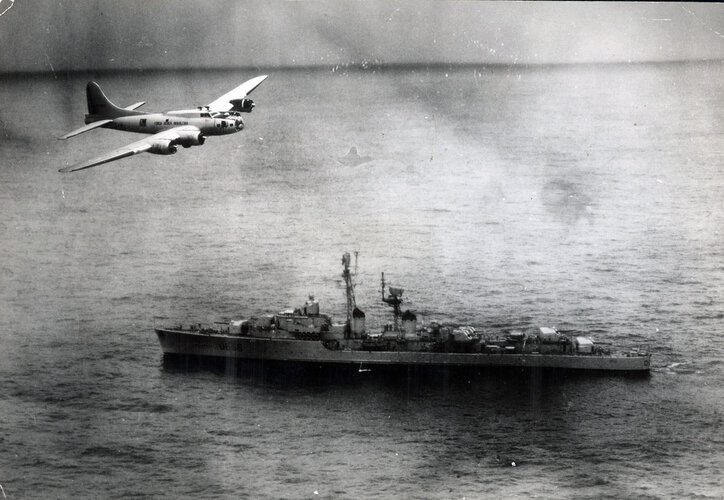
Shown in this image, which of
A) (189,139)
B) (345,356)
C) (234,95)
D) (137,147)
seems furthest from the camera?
(345,356)

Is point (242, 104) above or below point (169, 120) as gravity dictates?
above

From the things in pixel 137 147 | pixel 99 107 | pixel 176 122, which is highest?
pixel 99 107

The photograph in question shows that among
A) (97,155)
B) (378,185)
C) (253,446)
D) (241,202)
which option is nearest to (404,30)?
(378,185)

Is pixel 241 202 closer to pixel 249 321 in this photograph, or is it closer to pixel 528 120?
pixel 249 321

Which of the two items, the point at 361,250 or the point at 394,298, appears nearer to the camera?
the point at 361,250

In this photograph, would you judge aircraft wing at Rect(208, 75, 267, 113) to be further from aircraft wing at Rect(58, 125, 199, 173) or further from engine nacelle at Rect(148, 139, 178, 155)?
engine nacelle at Rect(148, 139, 178, 155)

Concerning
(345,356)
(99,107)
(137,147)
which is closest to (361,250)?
(345,356)

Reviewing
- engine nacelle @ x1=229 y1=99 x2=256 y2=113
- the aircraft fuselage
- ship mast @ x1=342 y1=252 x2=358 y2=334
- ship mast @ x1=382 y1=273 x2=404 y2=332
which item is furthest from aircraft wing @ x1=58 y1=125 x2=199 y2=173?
ship mast @ x1=382 y1=273 x2=404 y2=332

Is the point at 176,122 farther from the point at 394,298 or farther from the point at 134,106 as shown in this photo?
the point at 394,298

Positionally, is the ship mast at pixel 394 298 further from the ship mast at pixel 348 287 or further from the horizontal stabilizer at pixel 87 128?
the horizontal stabilizer at pixel 87 128

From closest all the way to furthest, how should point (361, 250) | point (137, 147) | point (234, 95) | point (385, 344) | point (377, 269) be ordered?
point (137, 147)
point (234, 95)
point (361, 250)
point (377, 269)
point (385, 344)
